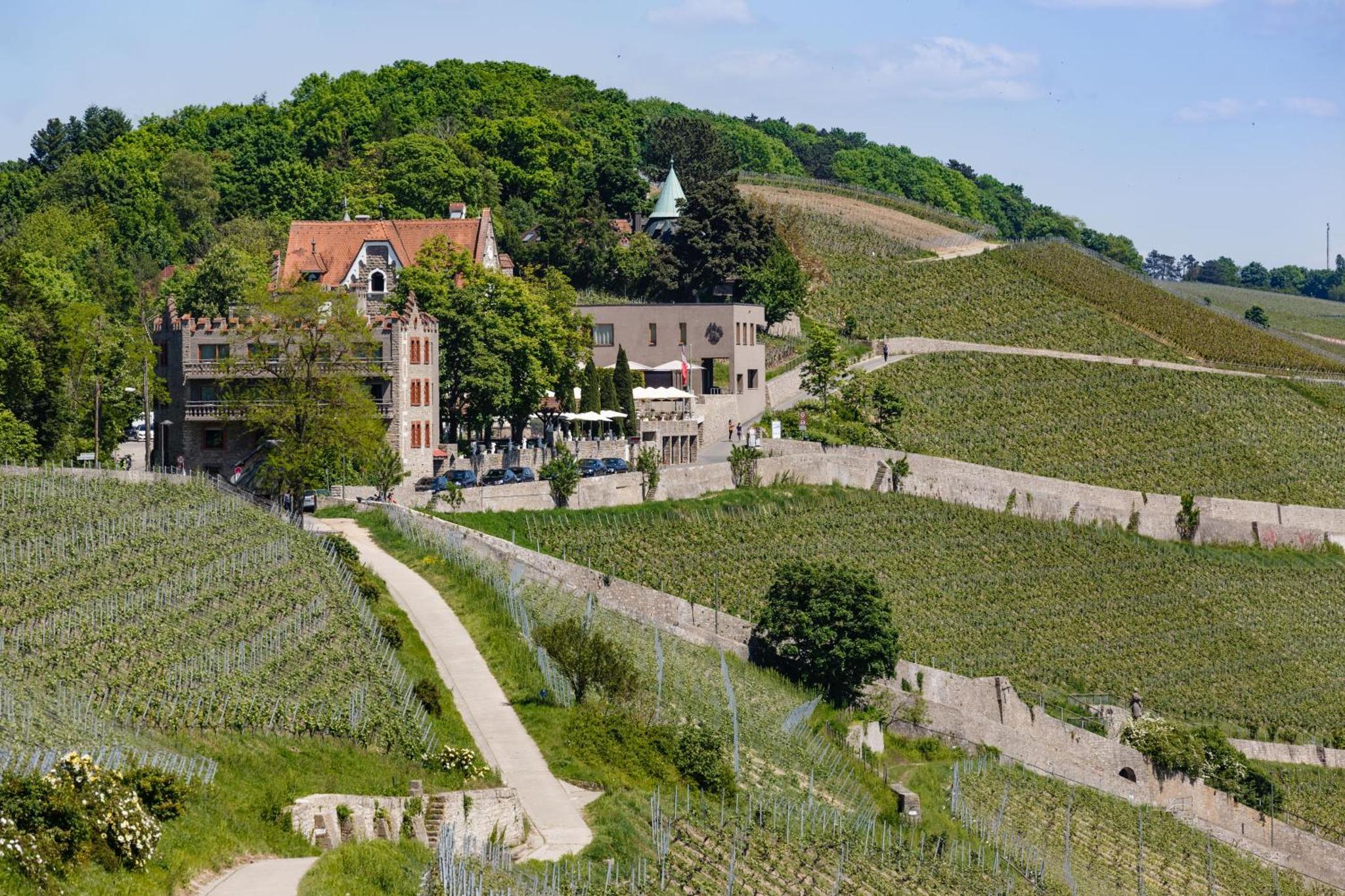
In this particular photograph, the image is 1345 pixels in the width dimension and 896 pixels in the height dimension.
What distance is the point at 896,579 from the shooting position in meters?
86.8

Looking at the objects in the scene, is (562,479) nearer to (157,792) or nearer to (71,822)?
(157,792)

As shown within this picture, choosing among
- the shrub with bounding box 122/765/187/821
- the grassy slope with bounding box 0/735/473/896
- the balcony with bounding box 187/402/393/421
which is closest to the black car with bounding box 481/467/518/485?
the balcony with bounding box 187/402/393/421

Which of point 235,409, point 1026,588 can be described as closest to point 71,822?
point 235,409

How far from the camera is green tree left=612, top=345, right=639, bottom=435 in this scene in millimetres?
94375

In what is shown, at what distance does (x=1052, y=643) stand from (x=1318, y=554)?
2856cm

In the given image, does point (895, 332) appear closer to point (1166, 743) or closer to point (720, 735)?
point (1166, 743)

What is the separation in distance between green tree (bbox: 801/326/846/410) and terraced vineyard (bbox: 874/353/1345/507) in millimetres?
4134

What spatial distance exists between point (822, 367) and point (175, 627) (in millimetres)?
61540

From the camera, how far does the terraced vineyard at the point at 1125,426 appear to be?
365ft

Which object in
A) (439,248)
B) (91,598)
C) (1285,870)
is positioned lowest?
(1285,870)

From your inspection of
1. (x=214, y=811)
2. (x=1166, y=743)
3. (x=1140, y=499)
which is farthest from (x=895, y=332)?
(x=214, y=811)

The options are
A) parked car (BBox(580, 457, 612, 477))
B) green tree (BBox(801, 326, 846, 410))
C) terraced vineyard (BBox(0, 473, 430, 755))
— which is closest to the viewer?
terraced vineyard (BBox(0, 473, 430, 755))

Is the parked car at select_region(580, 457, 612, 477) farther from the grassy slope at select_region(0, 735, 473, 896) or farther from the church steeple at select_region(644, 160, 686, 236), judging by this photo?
the church steeple at select_region(644, 160, 686, 236)

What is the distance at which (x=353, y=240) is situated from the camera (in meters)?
108
